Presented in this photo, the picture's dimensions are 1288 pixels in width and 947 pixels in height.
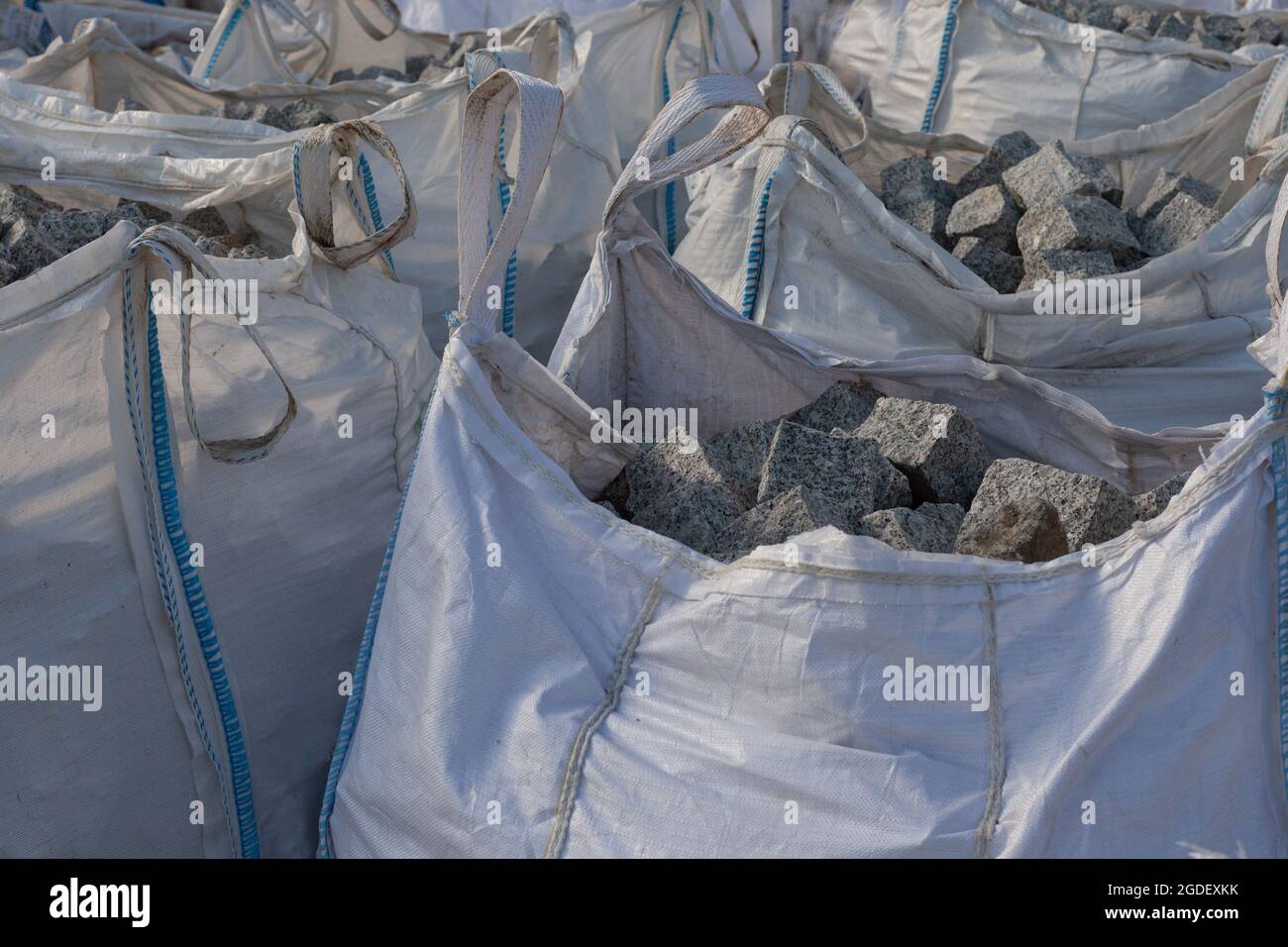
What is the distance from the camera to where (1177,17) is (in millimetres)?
3758

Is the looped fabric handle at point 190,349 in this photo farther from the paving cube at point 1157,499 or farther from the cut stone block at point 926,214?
the cut stone block at point 926,214

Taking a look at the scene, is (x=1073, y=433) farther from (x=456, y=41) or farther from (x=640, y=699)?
(x=456, y=41)

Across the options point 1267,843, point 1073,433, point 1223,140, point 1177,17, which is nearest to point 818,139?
point 1073,433

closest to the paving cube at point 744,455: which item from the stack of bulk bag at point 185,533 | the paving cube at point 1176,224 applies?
the stack of bulk bag at point 185,533

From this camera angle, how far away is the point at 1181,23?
3.74m

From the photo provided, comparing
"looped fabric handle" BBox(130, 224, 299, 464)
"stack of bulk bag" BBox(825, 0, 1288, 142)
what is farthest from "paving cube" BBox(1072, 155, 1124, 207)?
"looped fabric handle" BBox(130, 224, 299, 464)

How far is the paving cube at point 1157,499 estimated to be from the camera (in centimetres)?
156

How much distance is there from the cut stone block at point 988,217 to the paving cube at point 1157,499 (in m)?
1.02

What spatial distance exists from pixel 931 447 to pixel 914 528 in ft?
0.67

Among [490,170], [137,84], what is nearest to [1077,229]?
[490,170]

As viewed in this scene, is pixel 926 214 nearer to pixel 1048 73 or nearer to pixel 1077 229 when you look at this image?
pixel 1077 229

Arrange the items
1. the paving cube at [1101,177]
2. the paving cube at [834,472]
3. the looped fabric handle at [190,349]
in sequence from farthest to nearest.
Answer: the paving cube at [1101,177], the paving cube at [834,472], the looped fabric handle at [190,349]

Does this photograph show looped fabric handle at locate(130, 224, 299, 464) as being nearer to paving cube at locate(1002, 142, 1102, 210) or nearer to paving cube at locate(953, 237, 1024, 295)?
paving cube at locate(953, 237, 1024, 295)

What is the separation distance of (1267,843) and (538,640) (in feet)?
2.27
